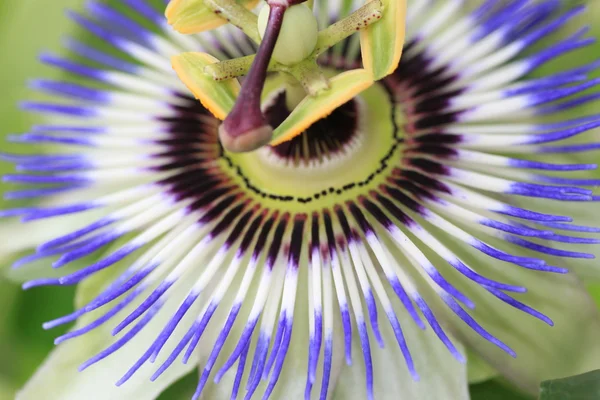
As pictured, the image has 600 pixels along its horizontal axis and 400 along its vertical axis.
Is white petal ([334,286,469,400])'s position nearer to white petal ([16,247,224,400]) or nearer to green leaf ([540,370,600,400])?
green leaf ([540,370,600,400])

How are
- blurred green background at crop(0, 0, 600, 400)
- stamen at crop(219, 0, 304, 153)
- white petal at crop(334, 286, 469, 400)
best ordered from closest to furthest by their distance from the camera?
stamen at crop(219, 0, 304, 153) → white petal at crop(334, 286, 469, 400) → blurred green background at crop(0, 0, 600, 400)

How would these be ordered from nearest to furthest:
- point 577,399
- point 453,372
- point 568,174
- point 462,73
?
point 577,399, point 453,372, point 568,174, point 462,73

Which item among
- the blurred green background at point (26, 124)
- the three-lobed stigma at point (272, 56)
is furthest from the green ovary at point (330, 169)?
the blurred green background at point (26, 124)

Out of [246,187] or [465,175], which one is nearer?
[465,175]

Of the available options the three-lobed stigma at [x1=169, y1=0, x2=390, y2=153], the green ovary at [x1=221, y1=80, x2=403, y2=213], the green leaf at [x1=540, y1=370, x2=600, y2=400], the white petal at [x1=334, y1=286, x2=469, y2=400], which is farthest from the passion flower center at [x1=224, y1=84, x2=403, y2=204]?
the green leaf at [x1=540, y1=370, x2=600, y2=400]

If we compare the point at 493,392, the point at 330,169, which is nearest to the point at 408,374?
the point at 493,392

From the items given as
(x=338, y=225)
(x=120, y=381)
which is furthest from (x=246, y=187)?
(x=120, y=381)

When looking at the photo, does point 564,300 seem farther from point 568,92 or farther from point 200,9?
point 200,9
